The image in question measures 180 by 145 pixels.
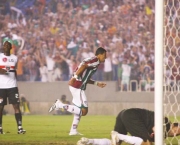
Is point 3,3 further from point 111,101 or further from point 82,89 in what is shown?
point 82,89

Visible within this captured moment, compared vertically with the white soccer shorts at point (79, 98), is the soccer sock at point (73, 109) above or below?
below

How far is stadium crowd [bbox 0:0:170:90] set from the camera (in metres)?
24.0

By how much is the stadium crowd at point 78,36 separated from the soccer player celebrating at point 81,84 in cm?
943

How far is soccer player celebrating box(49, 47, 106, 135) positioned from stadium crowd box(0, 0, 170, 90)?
9.43m

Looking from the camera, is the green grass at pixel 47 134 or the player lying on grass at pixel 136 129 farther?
the green grass at pixel 47 134

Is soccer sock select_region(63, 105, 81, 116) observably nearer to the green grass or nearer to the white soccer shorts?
the white soccer shorts

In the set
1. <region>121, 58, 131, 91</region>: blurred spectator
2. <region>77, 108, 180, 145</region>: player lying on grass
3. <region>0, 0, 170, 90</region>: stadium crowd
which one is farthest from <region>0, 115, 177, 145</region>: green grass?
<region>0, 0, 170, 90</region>: stadium crowd

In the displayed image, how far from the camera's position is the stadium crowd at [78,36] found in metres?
24.0

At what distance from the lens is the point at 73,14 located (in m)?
26.7

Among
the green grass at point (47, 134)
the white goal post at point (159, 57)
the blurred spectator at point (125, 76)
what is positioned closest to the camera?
the white goal post at point (159, 57)

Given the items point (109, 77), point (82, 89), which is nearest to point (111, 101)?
point (109, 77)

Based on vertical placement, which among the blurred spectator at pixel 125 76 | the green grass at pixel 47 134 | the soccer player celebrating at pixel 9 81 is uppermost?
the soccer player celebrating at pixel 9 81

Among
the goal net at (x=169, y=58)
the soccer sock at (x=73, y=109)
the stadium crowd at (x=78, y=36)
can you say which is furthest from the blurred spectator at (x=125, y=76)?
the soccer sock at (x=73, y=109)

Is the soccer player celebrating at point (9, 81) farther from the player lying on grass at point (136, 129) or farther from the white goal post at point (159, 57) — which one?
the white goal post at point (159, 57)
